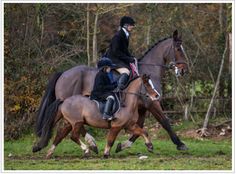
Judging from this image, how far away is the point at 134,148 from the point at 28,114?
440cm

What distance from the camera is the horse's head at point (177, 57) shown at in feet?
48.5

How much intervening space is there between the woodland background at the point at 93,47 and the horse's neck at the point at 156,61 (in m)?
4.25

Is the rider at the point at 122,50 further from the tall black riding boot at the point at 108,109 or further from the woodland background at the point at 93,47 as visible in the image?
the woodland background at the point at 93,47

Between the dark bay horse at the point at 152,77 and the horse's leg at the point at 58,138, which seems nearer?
the horse's leg at the point at 58,138

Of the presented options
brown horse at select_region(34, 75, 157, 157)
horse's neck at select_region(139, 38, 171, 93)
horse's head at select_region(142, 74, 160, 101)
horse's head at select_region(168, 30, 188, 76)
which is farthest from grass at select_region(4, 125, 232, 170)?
horse's head at select_region(168, 30, 188, 76)

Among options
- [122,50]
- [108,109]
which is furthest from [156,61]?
[108,109]

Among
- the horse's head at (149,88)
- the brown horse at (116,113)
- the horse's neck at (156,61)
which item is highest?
the horse's neck at (156,61)

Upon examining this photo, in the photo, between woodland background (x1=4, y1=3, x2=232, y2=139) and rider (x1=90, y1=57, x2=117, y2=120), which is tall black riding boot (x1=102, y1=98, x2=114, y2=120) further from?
woodland background (x1=4, y1=3, x2=232, y2=139)

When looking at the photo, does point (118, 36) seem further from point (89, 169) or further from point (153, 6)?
point (153, 6)

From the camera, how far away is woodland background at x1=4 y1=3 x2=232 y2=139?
60.5 ft

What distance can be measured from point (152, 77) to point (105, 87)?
1.71 m

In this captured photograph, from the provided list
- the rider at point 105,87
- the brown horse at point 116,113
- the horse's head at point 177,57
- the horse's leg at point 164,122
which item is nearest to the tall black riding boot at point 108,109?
the rider at point 105,87

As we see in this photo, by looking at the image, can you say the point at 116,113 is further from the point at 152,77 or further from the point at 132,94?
the point at 152,77

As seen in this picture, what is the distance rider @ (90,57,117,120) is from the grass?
1.11 metres
